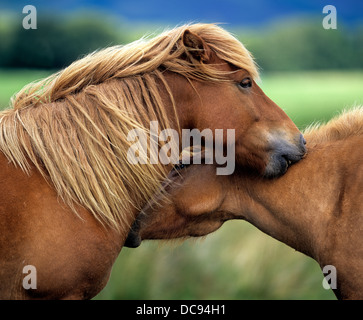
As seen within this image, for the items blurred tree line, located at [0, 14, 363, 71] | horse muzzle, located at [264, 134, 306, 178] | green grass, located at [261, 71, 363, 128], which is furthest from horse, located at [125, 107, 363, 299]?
blurred tree line, located at [0, 14, 363, 71]

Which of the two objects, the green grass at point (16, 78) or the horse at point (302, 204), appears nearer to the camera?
the horse at point (302, 204)

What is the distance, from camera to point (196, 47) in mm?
3697

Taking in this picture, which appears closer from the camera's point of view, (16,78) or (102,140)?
(102,140)

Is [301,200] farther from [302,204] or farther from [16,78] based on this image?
[16,78]

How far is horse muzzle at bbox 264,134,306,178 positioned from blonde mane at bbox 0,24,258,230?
1.91 ft

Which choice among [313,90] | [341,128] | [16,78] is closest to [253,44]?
[313,90]

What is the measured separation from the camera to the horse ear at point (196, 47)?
12.0 ft

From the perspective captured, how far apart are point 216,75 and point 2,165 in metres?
1.58

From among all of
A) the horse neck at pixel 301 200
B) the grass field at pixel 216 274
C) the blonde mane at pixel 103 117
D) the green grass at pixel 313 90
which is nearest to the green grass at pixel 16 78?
the green grass at pixel 313 90

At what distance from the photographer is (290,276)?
Result: 7086 millimetres

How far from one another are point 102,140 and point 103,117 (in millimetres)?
158

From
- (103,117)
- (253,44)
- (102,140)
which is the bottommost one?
(253,44)

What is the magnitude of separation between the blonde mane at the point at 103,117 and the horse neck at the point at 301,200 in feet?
2.75

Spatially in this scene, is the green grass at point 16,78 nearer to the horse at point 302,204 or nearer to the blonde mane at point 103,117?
the horse at point 302,204
